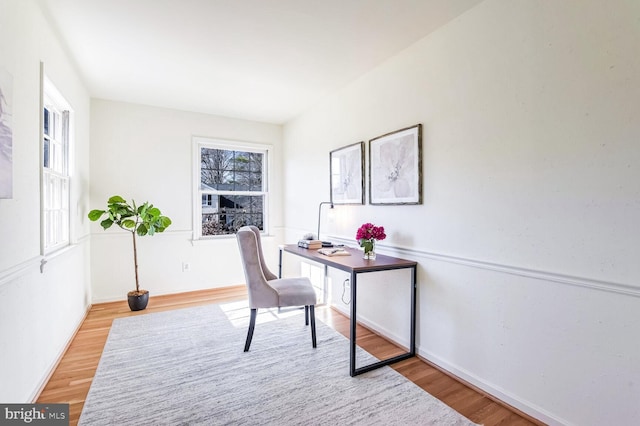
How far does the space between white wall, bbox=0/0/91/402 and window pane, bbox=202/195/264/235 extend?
1.99 meters

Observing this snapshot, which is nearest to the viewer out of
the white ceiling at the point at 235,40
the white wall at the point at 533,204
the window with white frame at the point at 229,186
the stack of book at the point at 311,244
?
the white wall at the point at 533,204

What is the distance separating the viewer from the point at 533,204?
1.74 metres

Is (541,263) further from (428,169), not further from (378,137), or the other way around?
(378,137)

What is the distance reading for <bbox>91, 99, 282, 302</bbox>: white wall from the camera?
12.6 feet

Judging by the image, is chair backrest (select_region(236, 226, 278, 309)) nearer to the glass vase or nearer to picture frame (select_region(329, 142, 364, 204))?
the glass vase

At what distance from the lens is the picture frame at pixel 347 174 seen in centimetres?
313

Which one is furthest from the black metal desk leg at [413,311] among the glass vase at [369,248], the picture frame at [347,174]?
the picture frame at [347,174]

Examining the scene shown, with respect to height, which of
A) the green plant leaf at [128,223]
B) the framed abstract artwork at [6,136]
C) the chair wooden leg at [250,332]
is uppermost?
the framed abstract artwork at [6,136]

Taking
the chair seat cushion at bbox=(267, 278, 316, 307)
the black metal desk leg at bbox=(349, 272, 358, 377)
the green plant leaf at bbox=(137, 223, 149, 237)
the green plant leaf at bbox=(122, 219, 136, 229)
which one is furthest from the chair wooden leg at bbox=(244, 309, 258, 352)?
the green plant leaf at bbox=(122, 219, 136, 229)

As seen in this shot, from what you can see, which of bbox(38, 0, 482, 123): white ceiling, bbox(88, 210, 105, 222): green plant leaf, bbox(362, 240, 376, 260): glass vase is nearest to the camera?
bbox(38, 0, 482, 123): white ceiling

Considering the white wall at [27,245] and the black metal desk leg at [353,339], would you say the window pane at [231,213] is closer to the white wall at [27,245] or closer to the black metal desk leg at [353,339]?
the white wall at [27,245]

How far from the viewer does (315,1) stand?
6.52 ft

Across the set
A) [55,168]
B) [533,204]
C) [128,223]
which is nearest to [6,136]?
[55,168]

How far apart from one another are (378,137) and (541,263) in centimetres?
167
